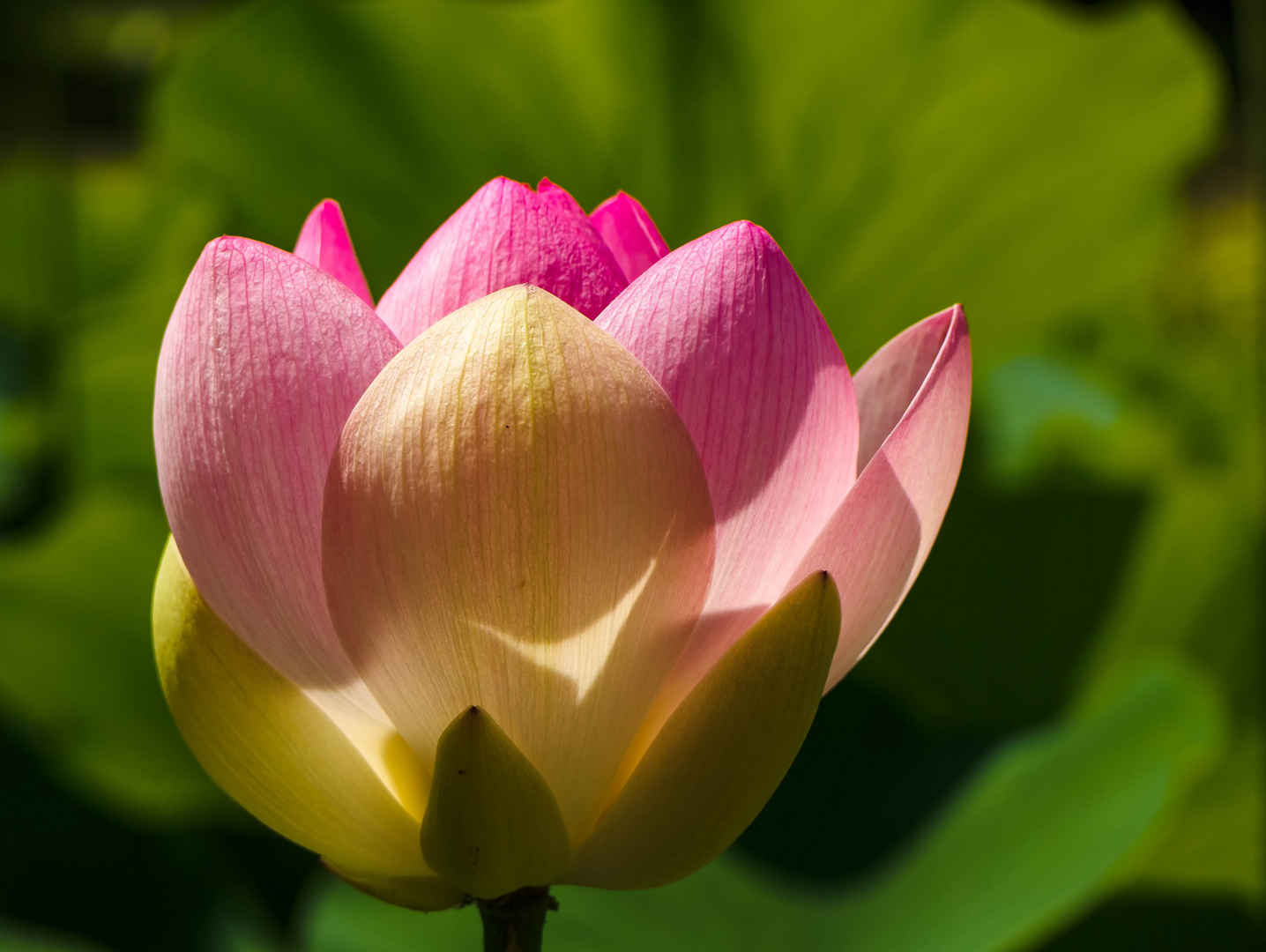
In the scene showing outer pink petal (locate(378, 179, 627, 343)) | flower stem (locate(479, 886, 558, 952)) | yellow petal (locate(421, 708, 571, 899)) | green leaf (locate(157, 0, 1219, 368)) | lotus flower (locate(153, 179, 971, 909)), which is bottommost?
flower stem (locate(479, 886, 558, 952))

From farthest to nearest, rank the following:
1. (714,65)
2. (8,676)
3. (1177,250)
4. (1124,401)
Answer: (1177,250) < (1124,401) < (714,65) < (8,676)

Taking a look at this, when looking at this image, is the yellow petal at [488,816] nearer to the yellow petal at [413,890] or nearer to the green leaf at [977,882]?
the yellow petal at [413,890]

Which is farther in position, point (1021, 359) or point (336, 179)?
point (1021, 359)

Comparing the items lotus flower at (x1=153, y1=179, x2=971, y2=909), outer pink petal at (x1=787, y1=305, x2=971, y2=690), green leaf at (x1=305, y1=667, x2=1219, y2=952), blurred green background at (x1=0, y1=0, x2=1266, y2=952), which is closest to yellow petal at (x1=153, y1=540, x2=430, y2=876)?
lotus flower at (x1=153, y1=179, x2=971, y2=909)

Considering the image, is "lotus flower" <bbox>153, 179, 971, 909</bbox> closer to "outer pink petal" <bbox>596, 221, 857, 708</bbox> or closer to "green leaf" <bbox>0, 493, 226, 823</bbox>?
"outer pink petal" <bbox>596, 221, 857, 708</bbox>

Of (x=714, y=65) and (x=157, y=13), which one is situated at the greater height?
(x=157, y=13)

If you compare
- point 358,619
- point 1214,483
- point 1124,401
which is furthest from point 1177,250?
point 358,619

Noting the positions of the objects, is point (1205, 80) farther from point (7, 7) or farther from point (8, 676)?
point (7, 7)

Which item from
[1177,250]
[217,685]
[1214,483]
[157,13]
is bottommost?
[217,685]

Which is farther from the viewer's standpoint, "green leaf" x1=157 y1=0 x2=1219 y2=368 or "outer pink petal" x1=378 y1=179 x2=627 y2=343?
"green leaf" x1=157 y1=0 x2=1219 y2=368
